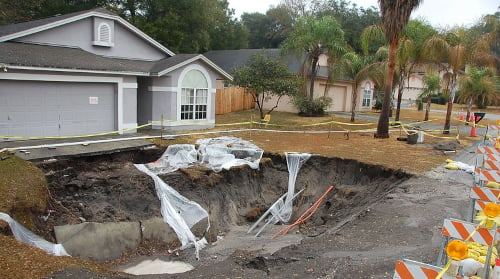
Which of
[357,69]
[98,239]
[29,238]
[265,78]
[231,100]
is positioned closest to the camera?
[29,238]

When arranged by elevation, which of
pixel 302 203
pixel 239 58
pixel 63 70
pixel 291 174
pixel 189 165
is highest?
pixel 239 58

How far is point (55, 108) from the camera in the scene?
15773 millimetres

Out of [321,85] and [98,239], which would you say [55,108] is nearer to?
[98,239]

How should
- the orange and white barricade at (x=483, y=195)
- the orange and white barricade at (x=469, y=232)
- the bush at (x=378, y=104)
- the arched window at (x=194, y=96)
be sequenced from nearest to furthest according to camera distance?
the orange and white barricade at (x=469, y=232), the orange and white barricade at (x=483, y=195), the arched window at (x=194, y=96), the bush at (x=378, y=104)

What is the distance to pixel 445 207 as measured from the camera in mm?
9859

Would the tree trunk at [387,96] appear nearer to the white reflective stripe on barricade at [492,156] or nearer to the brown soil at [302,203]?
the brown soil at [302,203]

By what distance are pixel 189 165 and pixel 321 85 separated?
2119 cm

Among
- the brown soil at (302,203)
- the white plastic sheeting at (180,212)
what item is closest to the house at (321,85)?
the brown soil at (302,203)

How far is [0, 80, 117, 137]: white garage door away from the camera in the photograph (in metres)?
14.5

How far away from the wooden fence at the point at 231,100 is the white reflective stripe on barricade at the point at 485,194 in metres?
23.2

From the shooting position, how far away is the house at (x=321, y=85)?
3123 centimetres

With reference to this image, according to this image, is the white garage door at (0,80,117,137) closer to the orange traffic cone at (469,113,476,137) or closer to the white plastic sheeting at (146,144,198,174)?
the white plastic sheeting at (146,144,198,174)

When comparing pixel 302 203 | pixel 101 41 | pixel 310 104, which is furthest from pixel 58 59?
→ pixel 310 104

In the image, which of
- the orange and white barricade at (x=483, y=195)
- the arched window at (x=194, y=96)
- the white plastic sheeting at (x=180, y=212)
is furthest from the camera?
the arched window at (x=194, y=96)
